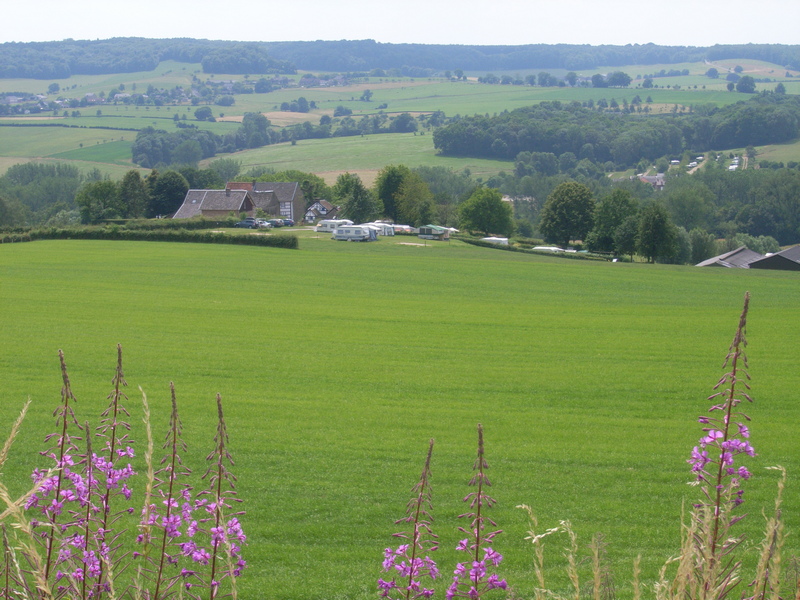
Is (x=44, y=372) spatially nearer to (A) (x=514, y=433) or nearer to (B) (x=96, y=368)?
(B) (x=96, y=368)

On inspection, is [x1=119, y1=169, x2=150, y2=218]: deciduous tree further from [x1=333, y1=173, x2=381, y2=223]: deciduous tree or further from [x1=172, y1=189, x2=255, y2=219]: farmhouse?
[x1=333, y1=173, x2=381, y2=223]: deciduous tree

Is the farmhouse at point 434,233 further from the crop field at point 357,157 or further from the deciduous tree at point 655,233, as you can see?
the crop field at point 357,157

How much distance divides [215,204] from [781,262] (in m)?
52.6

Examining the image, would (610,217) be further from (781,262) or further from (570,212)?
(781,262)

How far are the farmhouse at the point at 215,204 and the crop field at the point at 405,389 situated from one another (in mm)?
34055

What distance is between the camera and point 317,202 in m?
95.4

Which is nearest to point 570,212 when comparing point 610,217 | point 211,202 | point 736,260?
point 610,217

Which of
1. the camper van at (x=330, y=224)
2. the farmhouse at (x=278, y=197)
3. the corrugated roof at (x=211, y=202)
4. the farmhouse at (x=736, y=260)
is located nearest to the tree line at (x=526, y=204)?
the farmhouse at (x=736, y=260)

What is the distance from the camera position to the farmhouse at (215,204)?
253 feet

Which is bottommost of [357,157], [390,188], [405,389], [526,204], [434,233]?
[526,204]

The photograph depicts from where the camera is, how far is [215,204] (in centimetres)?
7781

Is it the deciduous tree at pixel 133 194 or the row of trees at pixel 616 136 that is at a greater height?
the row of trees at pixel 616 136

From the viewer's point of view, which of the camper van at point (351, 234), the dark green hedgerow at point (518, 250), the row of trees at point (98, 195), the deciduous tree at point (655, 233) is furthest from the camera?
the row of trees at point (98, 195)

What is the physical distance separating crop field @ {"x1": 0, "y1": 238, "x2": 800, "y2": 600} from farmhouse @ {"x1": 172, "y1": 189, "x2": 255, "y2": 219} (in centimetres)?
3406
